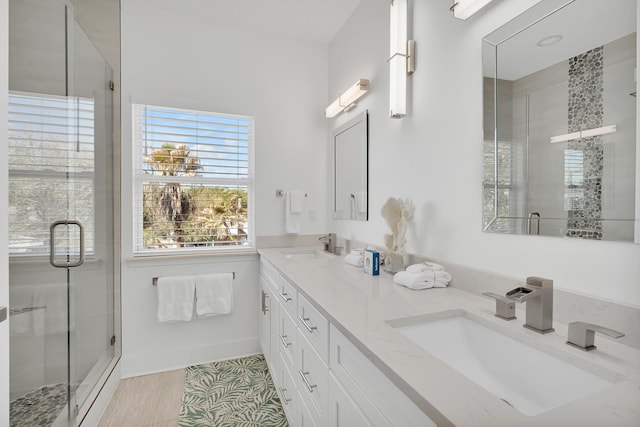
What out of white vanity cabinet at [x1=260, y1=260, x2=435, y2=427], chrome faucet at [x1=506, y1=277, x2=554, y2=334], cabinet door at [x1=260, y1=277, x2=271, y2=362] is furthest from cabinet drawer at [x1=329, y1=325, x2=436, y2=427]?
cabinet door at [x1=260, y1=277, x2=271, y2=362]

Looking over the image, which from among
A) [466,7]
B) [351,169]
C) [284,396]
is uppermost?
[466,7]

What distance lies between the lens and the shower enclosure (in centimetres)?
128

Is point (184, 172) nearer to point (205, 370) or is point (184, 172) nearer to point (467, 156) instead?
point (205, 370)

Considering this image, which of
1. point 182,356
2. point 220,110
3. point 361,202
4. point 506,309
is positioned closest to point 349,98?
point 361,202

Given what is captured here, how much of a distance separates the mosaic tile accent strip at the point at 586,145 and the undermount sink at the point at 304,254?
1.66 meters

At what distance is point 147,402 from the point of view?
194 centimetres

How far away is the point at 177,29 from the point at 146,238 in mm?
1638

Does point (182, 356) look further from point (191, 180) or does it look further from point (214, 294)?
point (191, 180)

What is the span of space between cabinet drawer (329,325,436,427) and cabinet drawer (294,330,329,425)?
11 centimetres

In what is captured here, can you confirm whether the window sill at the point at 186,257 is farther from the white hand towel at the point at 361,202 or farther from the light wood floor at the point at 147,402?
the white hand towel at the point at 361,202

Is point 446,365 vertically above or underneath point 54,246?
underneath

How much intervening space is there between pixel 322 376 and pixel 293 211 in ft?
5.39

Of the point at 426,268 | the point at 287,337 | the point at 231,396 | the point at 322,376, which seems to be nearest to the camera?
the point at 322,376

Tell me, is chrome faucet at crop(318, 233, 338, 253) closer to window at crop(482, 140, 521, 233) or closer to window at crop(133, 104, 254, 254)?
window at crop(133, 104, 254, 254)
